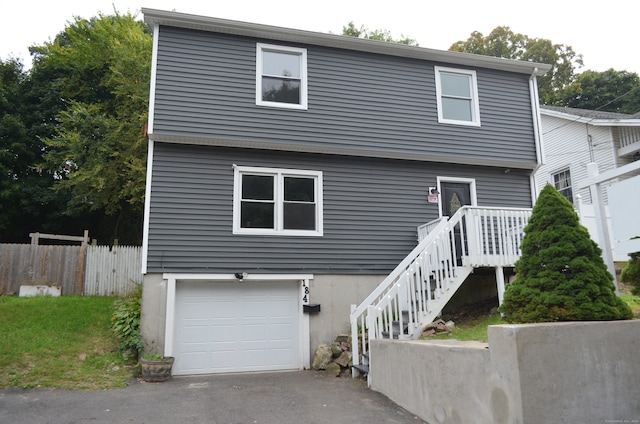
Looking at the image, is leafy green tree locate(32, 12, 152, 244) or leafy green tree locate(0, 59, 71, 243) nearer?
leafy green tree locate(32, 12, 152, 244)

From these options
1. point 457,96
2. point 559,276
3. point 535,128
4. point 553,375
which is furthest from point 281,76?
point 553,375

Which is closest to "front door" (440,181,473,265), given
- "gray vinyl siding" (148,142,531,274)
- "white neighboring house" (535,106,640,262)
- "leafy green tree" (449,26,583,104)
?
"gray vinyl siding" (148,142,531,274)

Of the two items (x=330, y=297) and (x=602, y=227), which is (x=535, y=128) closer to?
(x=330, y=297)

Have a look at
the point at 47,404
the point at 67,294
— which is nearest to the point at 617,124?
the point at 47,404

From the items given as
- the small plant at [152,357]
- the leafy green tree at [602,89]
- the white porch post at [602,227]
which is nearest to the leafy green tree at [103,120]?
the small plant at [152,357]

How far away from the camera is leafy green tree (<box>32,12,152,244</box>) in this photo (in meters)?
Answer: 18.5

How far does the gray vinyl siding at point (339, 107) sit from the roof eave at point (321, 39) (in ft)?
0.49

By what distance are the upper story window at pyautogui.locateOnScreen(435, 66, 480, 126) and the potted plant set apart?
8.18 m

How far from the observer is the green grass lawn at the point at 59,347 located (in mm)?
7520

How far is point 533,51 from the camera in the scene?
101ft

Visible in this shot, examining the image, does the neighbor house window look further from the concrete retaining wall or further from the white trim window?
the concrete retaining wall

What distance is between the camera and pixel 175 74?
9656 mm

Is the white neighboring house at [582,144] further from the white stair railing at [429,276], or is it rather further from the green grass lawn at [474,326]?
the green grass lawn at [474,326]

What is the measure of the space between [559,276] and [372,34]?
25.5 metres
